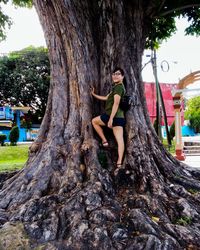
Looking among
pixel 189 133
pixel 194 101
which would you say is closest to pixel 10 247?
pixel 189 133

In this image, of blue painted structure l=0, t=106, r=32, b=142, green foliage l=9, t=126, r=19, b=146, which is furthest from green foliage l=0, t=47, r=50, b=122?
green foliage l=9, t=126, r=19, b=146

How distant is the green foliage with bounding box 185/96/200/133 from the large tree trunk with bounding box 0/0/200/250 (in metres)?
36.2

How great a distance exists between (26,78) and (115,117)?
25735mm

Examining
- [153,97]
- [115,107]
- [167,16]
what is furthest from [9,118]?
[115,107]

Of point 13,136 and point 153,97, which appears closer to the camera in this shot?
point 13,136

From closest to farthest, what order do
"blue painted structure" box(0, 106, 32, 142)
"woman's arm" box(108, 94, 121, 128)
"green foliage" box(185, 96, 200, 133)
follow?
"woman's arm" box(108, 94, 121, 128) < "blue painted structure" box(0, 106, 32, 142) < "green foliage" box(185, 96, 200, 133)

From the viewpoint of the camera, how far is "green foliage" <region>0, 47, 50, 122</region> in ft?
95.0

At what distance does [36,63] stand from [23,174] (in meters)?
26.0

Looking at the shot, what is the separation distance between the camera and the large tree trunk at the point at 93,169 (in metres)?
3.37

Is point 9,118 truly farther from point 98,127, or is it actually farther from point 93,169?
point 93,169

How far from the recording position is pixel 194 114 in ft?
133

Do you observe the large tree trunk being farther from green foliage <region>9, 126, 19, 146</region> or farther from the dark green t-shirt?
green foliage <region>9, 126, 19, 146</region>

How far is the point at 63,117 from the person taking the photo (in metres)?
4.86

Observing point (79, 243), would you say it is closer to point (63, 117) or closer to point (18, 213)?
point (18, 213)
